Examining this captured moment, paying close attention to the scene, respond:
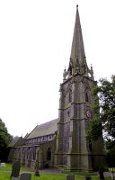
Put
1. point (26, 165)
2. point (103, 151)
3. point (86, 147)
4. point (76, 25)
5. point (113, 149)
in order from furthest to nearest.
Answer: point (76, 25) < point (26, 165) < point (103, 151) < point (86, 147) < point (113, 149)

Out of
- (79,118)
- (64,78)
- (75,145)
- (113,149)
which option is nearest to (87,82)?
(64,78)

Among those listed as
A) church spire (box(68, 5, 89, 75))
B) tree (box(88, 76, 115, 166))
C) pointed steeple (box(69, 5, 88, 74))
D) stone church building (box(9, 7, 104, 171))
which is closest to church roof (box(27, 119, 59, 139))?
stone church building (box(9, 7, 104, 171))

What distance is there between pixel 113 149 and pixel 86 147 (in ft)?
29.5

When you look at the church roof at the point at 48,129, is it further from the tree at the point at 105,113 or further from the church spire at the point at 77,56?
the tree at the point at 105,113

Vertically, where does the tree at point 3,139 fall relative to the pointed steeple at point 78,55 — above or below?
below

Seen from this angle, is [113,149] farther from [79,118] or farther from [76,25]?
[76,25]

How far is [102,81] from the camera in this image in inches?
928

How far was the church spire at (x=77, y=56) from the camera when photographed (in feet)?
135

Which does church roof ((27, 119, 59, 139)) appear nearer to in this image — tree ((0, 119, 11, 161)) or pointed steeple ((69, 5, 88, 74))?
tree ((0, 119, 11, 161))

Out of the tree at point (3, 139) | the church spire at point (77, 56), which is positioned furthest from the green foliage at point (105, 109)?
the tree at point (3, 139)

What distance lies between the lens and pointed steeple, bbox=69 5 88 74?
41031mm

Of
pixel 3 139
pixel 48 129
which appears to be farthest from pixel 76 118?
pixel 3 139

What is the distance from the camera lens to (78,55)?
1700 inches

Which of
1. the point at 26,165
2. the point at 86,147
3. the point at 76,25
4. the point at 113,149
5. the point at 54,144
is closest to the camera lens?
the point at 113,149
